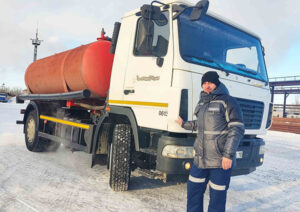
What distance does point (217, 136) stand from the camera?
2.73 meters

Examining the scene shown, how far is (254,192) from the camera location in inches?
181

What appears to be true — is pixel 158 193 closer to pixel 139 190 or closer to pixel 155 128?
pixel 139 190

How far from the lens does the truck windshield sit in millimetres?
3672

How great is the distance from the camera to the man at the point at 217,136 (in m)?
2.65

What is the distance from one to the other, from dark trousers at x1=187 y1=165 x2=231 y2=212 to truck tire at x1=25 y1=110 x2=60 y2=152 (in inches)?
192

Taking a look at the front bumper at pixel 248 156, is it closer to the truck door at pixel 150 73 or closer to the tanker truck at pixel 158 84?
the tanker truck at pixel 158 84

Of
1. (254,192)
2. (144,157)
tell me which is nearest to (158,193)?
(144,157)

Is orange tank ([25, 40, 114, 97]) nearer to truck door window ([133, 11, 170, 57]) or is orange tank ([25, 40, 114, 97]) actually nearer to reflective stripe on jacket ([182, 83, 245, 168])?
truck door window ([133, 11, 170, 57])

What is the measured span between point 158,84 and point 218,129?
1186mm

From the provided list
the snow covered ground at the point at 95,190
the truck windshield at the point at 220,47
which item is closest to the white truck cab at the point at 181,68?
the truck windshield at the point at 220,47

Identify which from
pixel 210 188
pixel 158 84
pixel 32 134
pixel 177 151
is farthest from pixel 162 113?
pixel 32 134

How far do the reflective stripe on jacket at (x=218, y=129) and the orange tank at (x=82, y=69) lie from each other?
2.39m

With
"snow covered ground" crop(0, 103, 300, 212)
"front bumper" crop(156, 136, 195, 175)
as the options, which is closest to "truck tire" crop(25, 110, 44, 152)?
"snow covered ground" crop(0, 103, 300, 212)

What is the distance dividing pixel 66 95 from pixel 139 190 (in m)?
2.33
